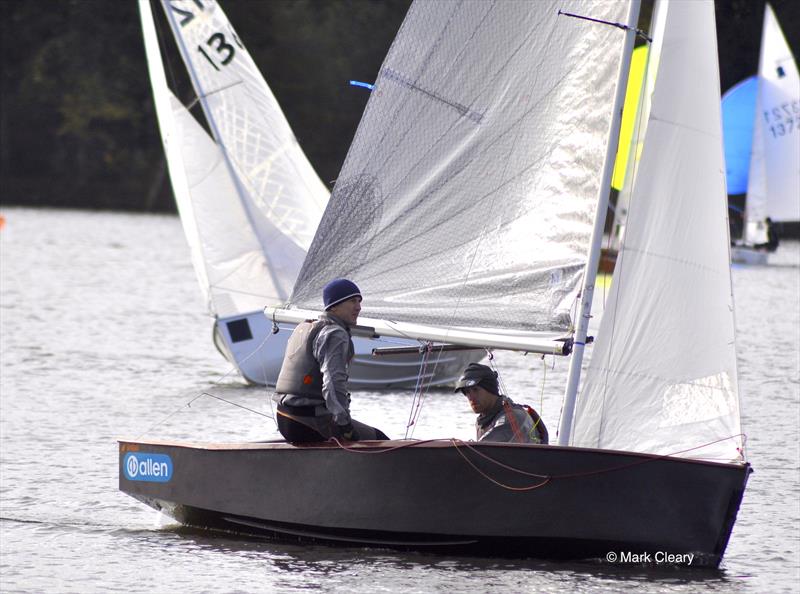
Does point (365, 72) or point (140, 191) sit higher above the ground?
point (365, 72)

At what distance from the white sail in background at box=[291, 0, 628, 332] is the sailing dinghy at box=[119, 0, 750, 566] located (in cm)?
1

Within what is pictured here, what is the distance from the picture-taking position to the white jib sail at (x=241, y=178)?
17531mm

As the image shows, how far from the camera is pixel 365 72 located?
6644 cm

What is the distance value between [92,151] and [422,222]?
62612 mm

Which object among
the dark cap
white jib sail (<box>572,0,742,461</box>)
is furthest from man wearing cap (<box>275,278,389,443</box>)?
white jib sail (<box>572,0,742,461</box>)

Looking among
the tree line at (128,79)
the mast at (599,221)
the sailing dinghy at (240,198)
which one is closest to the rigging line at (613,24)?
the mast at (599,221)

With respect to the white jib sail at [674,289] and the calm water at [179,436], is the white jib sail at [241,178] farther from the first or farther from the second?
the white jib sail at [674,289]

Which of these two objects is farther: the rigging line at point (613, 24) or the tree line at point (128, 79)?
the tree line at point (128, 79)

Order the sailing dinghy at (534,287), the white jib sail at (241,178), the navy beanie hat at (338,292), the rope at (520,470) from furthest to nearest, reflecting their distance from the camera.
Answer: the white jib sail at (241,178) < the navy beanie hat at (338,292) < the sailing dinghy at (534,287) < the rope at (520,470)

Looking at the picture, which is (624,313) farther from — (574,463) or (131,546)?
(131,546)

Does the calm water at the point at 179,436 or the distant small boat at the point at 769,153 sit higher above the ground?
the distant small boat at the point at 769,153

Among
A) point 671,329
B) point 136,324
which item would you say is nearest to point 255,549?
point 671,329

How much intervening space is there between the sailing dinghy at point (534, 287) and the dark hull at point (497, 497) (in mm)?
12

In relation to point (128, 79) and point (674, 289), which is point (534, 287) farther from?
point (128, 79)
